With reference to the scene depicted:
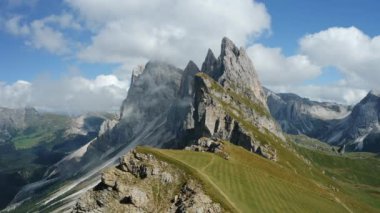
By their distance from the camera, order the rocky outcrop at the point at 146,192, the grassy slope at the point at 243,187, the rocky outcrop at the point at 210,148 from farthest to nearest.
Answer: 1. the rocky outcrop at the point at 210,148
2. the grassy slope at the point at 243,187
3. the rocky outcrop at the point at 146,192

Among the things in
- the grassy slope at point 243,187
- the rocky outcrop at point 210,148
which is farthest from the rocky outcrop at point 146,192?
the rocky outcrop at point 210,148

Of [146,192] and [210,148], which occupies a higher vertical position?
[210,148]

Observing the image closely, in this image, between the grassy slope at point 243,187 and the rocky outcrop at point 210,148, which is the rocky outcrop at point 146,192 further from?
the rocky outcrop at point 210,148

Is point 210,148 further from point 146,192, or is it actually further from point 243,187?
point 146,192

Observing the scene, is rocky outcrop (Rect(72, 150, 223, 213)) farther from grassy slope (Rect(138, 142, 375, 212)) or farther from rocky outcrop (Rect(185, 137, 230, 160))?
rocky outcrop (Rect(185, 137, 230, 160))

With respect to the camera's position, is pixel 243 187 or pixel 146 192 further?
pixel 243 187

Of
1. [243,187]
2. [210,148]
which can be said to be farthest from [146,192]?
[210,148]

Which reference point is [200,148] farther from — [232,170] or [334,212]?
[334,212]

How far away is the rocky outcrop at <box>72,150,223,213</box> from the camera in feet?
267

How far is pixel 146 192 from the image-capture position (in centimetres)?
8431

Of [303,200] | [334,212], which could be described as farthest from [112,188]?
[334,212]

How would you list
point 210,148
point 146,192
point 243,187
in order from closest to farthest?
point 146,192
point 243,187
point 210,148

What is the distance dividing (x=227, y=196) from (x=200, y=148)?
63.4 metres

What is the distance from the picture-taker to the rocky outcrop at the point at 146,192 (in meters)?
81.3
